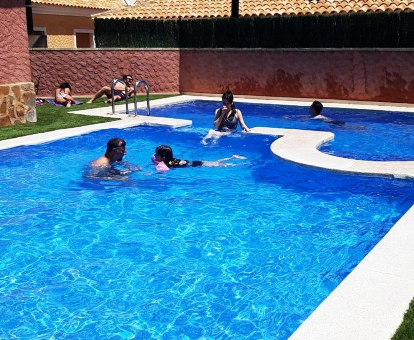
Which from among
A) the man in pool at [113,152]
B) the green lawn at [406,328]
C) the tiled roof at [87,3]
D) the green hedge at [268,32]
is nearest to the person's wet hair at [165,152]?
the man in pool at [113,152]

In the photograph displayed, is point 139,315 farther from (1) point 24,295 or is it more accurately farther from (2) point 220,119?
(2) point 220,119

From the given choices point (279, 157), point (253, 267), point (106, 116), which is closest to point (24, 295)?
point (253, 267)

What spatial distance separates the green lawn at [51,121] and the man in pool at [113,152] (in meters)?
3.92

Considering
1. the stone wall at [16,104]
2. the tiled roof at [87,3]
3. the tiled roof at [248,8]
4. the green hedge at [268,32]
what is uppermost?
the tiled roof at [87,3]

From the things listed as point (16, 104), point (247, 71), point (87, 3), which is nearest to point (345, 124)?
point (247, 71)

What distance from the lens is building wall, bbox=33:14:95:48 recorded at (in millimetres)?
31391

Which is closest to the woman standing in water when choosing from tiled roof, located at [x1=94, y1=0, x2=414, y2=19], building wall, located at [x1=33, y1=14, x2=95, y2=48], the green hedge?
the green hedge

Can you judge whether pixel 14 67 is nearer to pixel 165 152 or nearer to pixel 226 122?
pixel 226 122

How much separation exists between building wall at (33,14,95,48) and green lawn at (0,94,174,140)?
49.0ft

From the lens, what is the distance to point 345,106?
1839 cm

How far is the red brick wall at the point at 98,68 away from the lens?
19781 mm

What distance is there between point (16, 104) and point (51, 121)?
3.79 ft

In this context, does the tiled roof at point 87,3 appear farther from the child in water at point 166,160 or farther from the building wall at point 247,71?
the child in water at point 166,160

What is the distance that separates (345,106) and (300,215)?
36.9 feet
